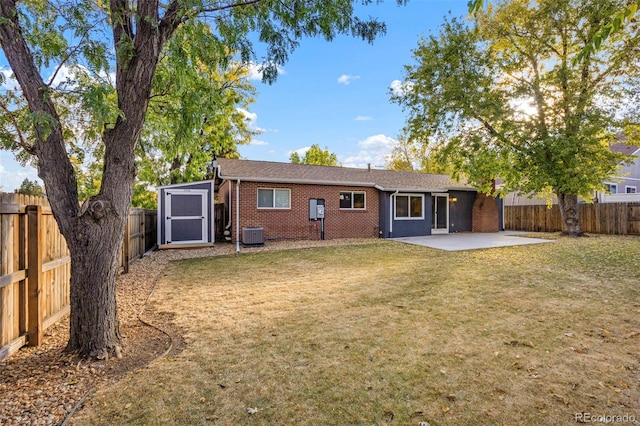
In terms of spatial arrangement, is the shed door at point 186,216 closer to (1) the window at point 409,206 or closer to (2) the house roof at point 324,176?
(2) the house roof at point 324,176

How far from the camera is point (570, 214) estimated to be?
1531 centimetres

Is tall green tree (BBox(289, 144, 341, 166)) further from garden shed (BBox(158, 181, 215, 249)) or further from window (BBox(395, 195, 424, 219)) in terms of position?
garden shed (BBox(158, 181, 215, 249))

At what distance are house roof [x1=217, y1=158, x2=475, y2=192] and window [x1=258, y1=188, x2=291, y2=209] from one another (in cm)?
57

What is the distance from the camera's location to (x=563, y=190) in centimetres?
1426

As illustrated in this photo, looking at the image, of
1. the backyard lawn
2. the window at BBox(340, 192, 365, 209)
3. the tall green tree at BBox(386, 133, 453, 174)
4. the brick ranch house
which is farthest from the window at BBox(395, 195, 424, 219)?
the tall green tree at BBox(386, 133, 453, 174)

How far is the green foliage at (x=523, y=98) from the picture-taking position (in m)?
13.5

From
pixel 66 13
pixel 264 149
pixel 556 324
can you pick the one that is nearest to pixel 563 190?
pixel 556 324

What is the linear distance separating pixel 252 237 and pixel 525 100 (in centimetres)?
1381

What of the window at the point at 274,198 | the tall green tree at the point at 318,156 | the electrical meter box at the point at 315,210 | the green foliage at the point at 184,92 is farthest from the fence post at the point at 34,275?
the tall green tree at the point at 318,156

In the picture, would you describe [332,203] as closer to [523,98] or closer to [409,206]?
[409,206]

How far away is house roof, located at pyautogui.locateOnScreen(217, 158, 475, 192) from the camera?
1280cm

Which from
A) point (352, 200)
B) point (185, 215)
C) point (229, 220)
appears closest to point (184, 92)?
point (185, 215)

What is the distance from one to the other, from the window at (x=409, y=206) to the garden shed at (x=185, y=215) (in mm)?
8687

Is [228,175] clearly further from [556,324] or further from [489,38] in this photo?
[489,38]
